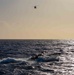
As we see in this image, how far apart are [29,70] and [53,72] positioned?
4.31 meters

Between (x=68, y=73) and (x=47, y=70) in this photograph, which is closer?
(x=68, y=73)

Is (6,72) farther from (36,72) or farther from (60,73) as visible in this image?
(60,73)

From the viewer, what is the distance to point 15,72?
1751 inches

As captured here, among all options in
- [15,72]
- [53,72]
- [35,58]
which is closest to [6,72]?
[15,72]

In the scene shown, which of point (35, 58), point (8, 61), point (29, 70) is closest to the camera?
point (29, 70)

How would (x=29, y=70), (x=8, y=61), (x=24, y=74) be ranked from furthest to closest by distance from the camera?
(x=8, y=61)
(x=29, y=70)
(x=24, y=74)

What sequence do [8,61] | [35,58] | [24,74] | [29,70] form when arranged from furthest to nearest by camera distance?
1. [35,58]
2. [8,61]
3. [29,70]
4. [24,74]

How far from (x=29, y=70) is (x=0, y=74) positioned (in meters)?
5.63

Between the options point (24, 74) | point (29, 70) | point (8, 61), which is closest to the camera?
point (24, 74)

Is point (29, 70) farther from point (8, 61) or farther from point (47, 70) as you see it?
point (8, 61)

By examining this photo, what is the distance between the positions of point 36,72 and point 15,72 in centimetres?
339

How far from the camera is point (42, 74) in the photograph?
4272 cm

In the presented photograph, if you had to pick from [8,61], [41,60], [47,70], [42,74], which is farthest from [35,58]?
[42,74]

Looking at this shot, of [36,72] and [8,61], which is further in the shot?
[8,61]
